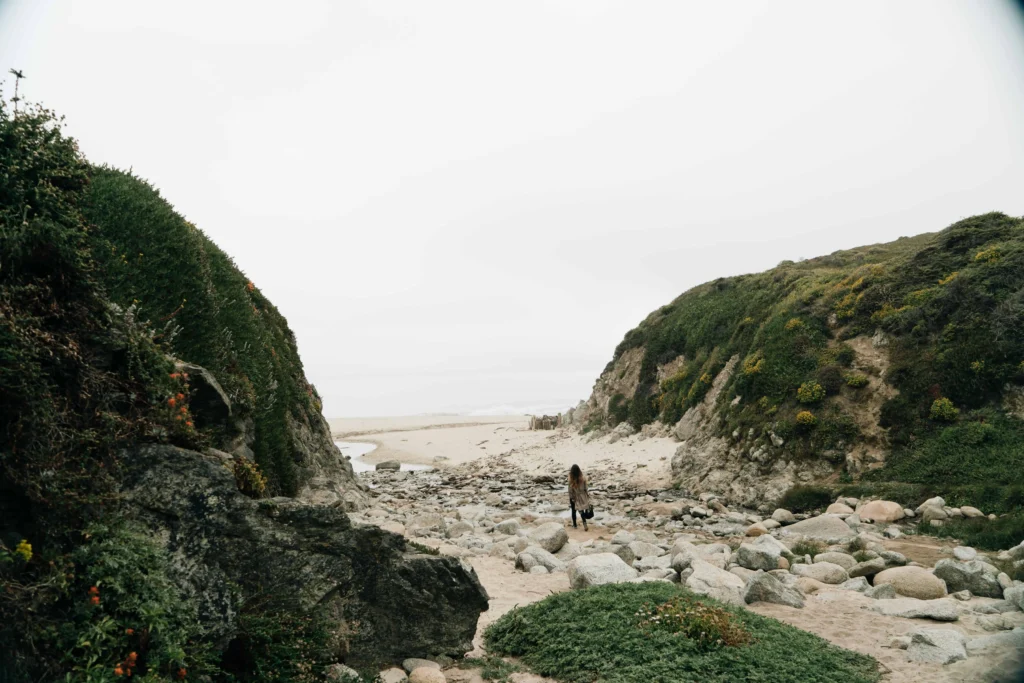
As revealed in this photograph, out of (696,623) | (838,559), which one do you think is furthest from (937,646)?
(838,559)

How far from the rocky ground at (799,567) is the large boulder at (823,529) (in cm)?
5

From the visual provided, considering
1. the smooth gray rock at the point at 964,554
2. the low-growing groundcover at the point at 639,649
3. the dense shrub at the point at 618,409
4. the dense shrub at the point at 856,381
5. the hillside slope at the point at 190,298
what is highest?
the hillside slope at the point at 190,298

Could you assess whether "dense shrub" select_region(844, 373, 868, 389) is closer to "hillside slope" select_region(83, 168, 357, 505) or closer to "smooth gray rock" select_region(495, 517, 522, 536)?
"smooth gray rock" select_region(495, 517, 522, 536)

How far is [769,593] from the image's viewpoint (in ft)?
34.3

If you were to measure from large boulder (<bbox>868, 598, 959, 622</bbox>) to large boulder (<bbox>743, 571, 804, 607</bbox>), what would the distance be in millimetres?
1317

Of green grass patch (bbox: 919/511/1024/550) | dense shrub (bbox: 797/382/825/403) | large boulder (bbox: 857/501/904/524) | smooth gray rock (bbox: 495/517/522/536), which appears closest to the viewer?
green grass patch (bbox: 919/511/1024/550)

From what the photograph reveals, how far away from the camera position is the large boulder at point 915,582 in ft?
35.6

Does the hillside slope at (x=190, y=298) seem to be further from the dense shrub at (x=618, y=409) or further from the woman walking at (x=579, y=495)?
the dense shrub at (x=618, y=409)

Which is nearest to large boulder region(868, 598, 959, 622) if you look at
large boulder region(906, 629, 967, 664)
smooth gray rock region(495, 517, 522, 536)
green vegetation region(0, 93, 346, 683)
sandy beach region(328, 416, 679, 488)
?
large boulder region(906, 629, 967, 664)

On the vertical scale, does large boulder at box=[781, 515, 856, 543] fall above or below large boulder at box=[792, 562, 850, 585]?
below

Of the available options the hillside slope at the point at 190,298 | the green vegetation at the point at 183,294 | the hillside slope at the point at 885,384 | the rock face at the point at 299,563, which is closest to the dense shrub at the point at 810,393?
the hillside slope at the point at 885,384

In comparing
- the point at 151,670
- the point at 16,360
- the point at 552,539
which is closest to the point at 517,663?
the point at 151,670

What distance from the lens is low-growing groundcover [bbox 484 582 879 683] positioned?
681cm

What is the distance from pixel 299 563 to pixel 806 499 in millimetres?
19966
